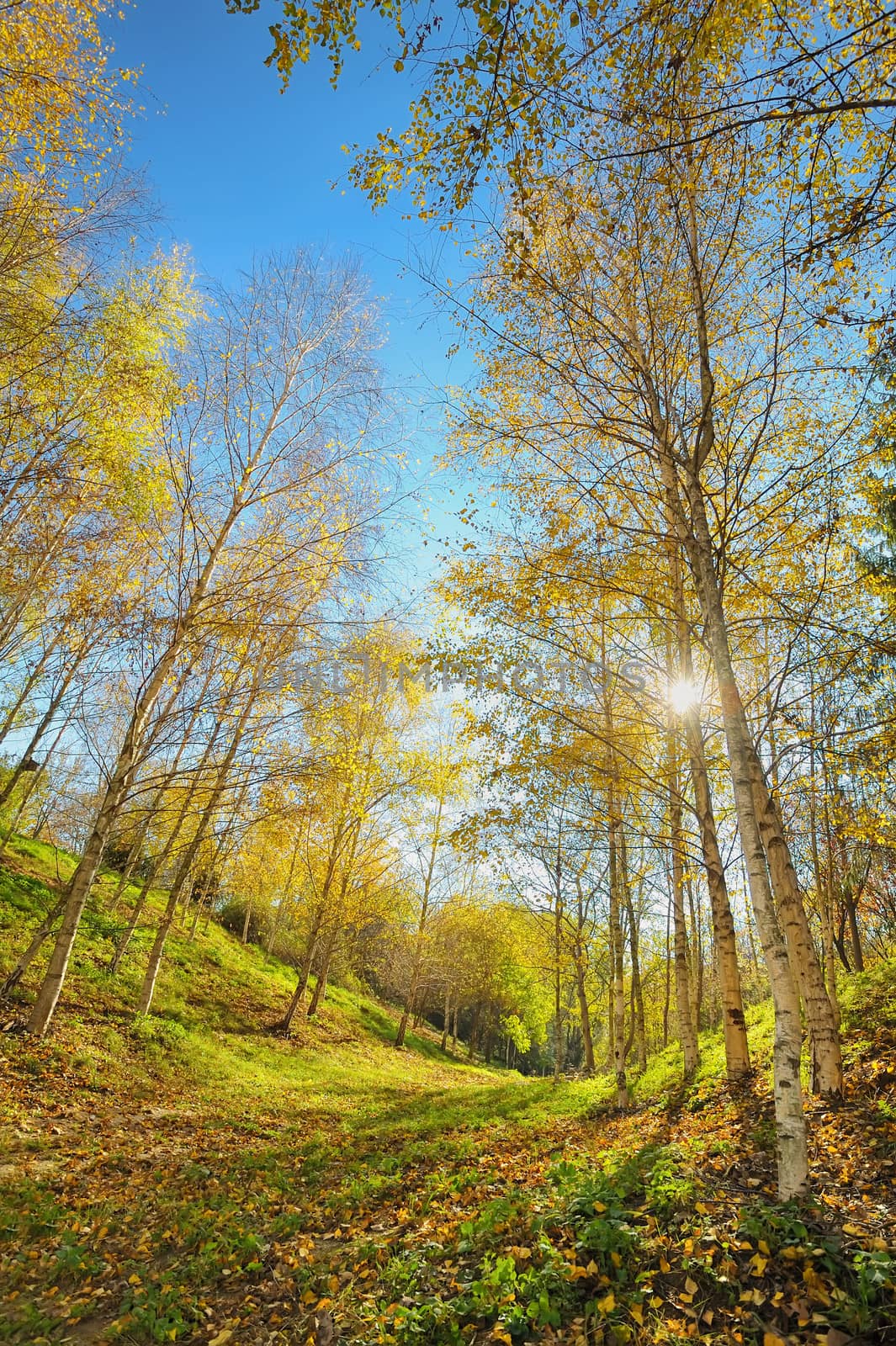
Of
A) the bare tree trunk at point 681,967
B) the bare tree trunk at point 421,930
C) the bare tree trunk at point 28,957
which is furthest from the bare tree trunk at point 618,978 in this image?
the bare tree trunk at point 421,930

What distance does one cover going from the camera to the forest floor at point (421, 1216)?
9.68 feet

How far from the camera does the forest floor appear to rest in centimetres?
295

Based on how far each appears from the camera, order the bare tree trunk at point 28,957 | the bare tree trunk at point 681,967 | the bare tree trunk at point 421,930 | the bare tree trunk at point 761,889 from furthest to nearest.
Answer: the bare tree trunk at point 421,930 → the bare tree trunk at point 681,967 → the bare tree trunk at point 28,957 → the bare tree trunk at point 761,889

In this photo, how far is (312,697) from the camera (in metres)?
8.95

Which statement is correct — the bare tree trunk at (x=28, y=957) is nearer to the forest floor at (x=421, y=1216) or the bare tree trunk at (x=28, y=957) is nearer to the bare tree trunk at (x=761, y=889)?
the forest floor at (x=421, y=1216)

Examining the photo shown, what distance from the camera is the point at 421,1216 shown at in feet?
15.4

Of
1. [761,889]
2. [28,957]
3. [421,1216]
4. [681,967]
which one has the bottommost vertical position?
[421,1216]

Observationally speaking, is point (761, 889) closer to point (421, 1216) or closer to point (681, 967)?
point (421, 1216)

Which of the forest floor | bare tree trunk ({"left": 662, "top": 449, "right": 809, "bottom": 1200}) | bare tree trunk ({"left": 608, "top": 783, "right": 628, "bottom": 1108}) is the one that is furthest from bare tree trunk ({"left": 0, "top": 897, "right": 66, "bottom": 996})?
bare tree trunk ({"left": 662, "top": 449, "right": 809, "bottom": 1200})

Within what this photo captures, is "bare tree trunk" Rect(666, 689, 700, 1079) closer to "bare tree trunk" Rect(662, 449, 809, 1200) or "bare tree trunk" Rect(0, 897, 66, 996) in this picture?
"bare tree trunk" Rect(662, 449, 809, 1200)

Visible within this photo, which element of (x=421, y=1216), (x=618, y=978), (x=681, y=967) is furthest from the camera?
(x=681, y=967)

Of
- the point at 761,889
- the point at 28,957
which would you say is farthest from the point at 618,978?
the point at 28,957

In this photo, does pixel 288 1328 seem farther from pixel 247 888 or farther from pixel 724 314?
pixel 247 888

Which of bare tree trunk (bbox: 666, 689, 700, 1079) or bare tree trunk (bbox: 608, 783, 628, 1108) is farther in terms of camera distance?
bare tree trunk (bbox: 666, 689, 700, 1079)
